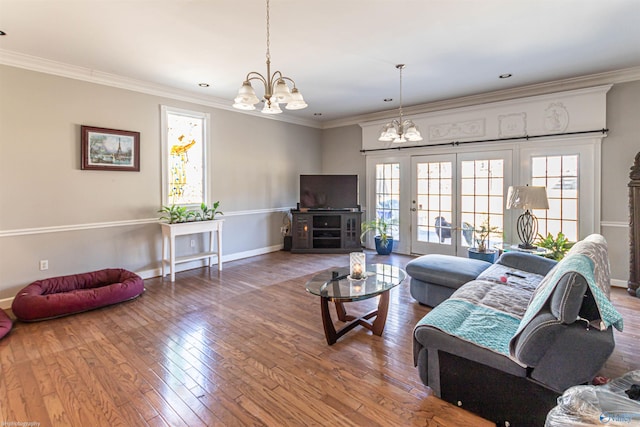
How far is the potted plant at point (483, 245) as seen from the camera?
4.58 meters

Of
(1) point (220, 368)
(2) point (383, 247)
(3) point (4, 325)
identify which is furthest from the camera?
(2) point (383, 247)

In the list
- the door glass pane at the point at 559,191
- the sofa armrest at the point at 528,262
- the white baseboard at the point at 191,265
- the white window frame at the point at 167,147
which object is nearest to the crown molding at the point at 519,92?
the door glass pane at the point at 559,191

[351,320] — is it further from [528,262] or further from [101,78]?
[101,78]

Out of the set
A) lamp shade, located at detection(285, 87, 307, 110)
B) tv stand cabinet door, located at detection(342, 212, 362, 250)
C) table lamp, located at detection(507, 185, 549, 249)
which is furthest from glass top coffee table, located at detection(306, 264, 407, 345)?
tv stand cabinet door, located at detection(342, 212, 362, 250)

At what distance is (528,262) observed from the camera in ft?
10.7

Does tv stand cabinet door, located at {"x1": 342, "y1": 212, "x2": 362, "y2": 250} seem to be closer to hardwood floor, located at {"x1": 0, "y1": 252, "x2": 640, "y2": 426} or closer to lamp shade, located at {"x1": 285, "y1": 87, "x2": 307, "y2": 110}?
hardwood floor, located at {"x1": 0, "y1": 252, "x2": 640, "y2": 426}

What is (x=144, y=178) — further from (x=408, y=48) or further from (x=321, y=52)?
(x=408, y=48)

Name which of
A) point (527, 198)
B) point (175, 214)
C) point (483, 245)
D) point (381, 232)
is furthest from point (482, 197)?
point (175, 214)

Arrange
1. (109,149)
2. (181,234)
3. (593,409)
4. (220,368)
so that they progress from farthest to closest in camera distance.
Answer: (181,234) < (109,149) < (220,368) < (593,409)

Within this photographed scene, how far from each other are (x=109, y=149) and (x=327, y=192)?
368 centimetres

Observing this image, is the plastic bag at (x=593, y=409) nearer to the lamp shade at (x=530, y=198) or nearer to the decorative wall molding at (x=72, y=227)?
the lamp shade at (x=530, y=198)

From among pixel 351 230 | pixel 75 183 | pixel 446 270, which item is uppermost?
pixel 75 183

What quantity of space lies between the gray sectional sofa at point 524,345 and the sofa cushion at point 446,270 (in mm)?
877

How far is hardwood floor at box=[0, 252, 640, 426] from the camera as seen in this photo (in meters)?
1.89
